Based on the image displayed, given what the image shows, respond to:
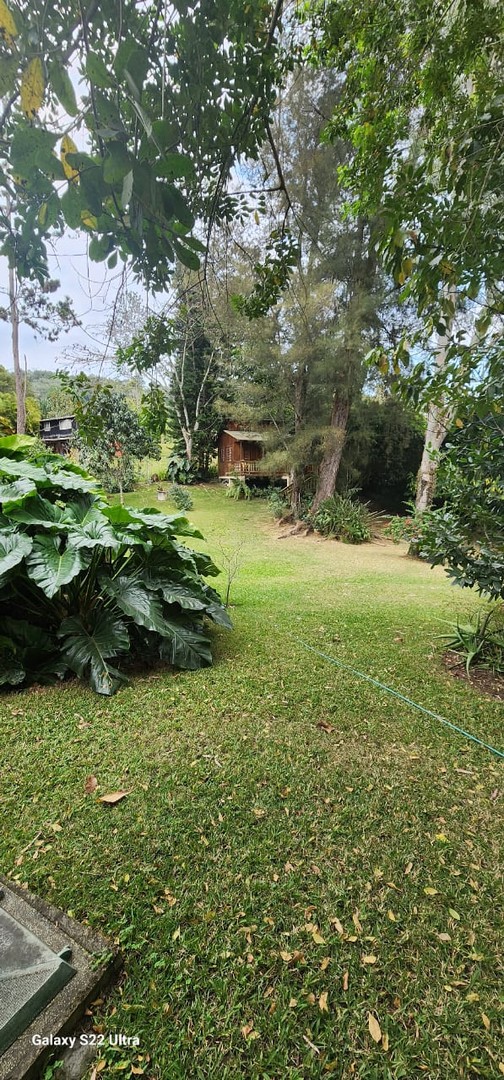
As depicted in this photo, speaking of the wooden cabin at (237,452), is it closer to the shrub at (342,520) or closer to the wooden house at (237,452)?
the wooden house at (237,452)

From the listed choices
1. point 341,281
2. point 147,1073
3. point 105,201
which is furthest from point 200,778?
point 341,281

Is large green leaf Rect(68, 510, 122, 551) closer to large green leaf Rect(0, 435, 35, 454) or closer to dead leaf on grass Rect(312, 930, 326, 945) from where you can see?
large green leaf Rect(0, 435, 35, 454)

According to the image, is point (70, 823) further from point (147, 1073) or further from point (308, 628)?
point (308, 628)

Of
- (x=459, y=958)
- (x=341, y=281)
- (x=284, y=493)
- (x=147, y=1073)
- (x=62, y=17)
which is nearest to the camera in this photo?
(x=62, y=17)

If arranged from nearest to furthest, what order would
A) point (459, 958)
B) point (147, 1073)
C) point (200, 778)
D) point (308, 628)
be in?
point (147, 1073) < point (459, 958) < point (200, 778) < point (308, 628)

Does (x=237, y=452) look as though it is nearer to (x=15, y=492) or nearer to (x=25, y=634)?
(x=15, y=492)

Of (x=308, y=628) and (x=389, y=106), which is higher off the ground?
(x=389, y=106)

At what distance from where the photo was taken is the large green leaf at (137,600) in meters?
2.10

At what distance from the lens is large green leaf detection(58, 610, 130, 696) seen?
211cm

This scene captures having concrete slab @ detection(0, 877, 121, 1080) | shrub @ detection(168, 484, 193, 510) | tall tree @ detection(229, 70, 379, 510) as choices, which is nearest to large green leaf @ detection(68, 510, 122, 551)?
concrete slab @ detection(0, 877, 121, 1080)

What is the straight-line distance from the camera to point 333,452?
9227 millimetres

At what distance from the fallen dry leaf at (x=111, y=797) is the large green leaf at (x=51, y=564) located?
876 millimetres

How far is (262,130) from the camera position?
1.27 meters

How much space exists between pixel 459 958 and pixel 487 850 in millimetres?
433
